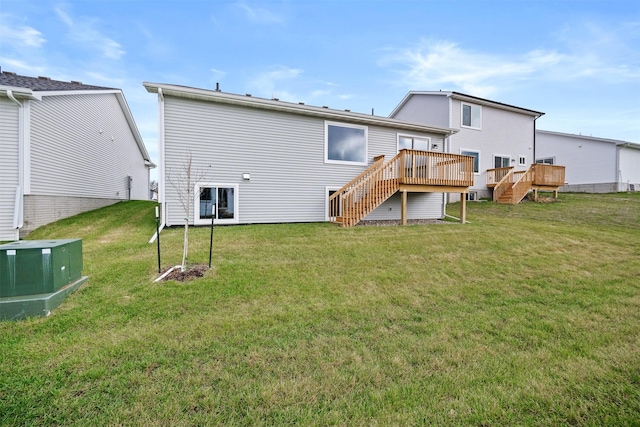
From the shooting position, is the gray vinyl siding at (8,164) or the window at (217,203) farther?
the window at (217,203)

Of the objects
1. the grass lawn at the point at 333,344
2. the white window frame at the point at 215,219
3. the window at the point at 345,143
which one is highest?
the window at the point at 345,143

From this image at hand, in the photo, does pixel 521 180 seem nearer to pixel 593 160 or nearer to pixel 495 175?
pixel 495 175

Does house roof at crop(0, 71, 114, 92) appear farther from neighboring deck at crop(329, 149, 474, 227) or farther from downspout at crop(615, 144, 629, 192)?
downspout at crop(615, 144, 629, 192)

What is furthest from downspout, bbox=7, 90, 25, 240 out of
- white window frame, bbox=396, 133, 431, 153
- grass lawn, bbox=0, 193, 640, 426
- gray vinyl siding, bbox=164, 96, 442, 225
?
white window frame, bbox=396, 133, 431, 153

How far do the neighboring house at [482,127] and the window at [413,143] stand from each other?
4.36 metres

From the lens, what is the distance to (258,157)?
31.9 ft

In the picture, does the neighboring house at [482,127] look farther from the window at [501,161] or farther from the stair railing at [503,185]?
the stair railing at [503,185]

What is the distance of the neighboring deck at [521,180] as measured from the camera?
16.3 m

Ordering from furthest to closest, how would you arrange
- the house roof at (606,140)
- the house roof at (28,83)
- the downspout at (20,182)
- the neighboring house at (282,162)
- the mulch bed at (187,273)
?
1. the house roof at (606,140)
2. the neighboring house at (282,162)
3. the house roof at (28,83)
4. the downspout at (20,182)
5. the mulch bed at (187,273)

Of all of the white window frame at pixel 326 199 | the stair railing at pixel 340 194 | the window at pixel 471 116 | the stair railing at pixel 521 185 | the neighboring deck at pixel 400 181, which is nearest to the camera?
the neighboring deck at pixel 400 181

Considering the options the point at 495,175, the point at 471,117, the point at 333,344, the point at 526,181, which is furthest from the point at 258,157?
the point at 526,181

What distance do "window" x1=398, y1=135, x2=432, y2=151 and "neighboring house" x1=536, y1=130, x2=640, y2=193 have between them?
17.4 metres

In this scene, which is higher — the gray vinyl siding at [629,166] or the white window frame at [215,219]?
the gray vinyl siding at [629,166]

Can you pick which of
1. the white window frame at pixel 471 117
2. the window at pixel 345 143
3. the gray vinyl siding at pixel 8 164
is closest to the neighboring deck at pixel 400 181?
the window at pixel 345 143
